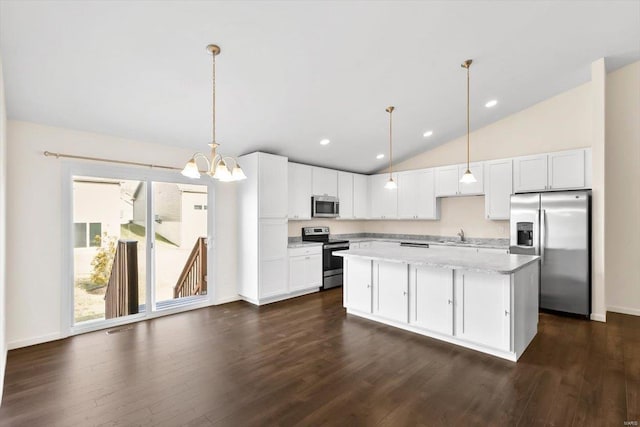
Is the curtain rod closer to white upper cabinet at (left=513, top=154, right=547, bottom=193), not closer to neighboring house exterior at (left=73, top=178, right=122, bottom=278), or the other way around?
neighboring house exterior at (left=73, top=178, right=122, bottom=278)

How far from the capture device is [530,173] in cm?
486

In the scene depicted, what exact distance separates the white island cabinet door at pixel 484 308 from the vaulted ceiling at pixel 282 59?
2.44 metres

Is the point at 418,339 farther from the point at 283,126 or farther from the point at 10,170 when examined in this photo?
the point at 10,170

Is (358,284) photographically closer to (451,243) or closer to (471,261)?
(471,261)

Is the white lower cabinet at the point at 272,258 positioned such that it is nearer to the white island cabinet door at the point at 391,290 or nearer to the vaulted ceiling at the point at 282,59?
the vaulted ceiling at the point at 282,59

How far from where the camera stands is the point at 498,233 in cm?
548

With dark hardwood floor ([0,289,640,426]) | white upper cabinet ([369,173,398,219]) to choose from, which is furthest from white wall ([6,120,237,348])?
white upper cabinet ([369,173,398,219])

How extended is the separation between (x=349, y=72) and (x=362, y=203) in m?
3.77

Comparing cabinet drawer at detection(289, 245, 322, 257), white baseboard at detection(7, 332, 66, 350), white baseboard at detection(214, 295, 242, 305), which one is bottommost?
white baseboard at detection(214, 295, 242, 305)

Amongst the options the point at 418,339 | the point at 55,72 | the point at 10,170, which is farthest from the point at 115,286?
the point at 418,339

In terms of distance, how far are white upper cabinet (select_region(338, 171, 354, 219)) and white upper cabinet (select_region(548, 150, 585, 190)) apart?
3.45 metres

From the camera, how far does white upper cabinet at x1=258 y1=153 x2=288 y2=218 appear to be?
16.2 ft

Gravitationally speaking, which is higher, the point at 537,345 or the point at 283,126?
the point at 283,126

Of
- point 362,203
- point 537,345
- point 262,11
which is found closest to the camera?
point 262,11
